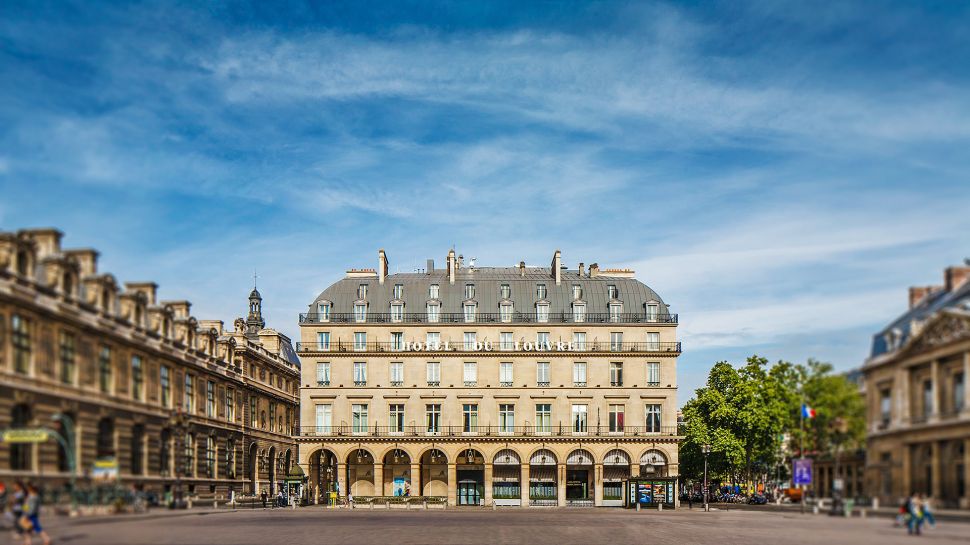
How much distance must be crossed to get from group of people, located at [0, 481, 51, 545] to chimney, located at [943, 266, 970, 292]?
16.6 m

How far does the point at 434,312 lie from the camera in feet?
318

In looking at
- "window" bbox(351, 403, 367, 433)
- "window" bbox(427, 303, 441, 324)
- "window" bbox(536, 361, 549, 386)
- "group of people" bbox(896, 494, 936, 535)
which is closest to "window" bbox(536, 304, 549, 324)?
"window" bbox(536, 361, 549, 386)

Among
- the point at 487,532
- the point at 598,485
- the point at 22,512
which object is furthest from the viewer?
the point at 598,485

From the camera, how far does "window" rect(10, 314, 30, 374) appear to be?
16.3 m

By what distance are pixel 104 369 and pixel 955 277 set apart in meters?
15.8

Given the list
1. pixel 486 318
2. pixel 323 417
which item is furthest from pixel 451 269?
pixel 323 417

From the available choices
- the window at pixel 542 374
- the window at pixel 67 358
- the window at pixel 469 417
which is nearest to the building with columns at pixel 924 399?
the window at pixel 67 358

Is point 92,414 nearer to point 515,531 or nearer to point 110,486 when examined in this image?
point 110,486

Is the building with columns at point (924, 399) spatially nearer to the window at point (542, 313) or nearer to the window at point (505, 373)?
the window at point (505, 373)

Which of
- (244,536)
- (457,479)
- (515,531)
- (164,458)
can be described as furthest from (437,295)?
(164,458)

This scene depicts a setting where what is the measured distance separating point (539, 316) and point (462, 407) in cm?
1136

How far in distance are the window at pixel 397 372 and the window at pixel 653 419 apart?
23294mm

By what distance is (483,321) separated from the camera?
9625cm

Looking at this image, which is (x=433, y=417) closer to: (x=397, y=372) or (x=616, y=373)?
(x=397, y=372)
